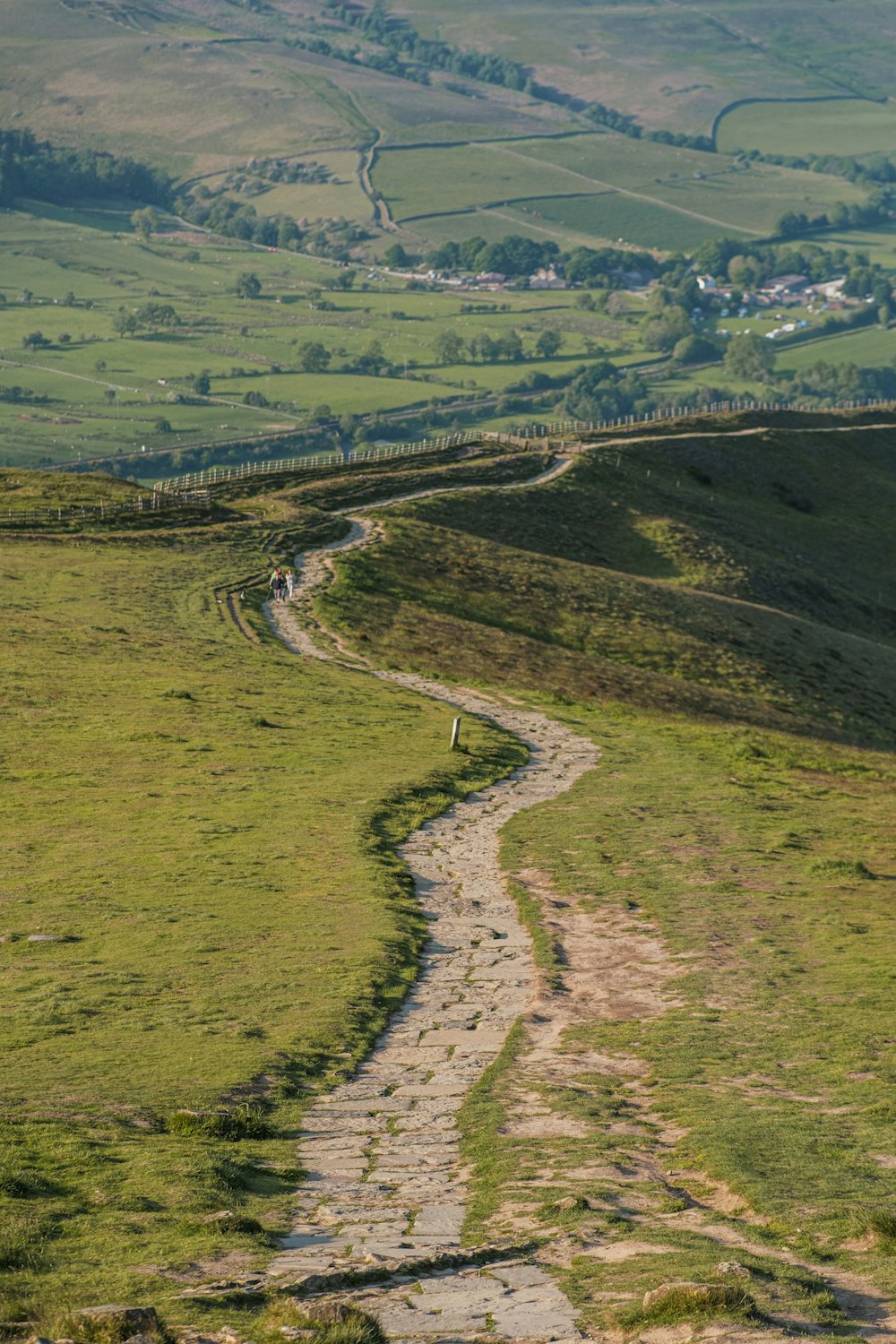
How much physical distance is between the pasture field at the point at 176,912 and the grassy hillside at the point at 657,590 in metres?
11.4

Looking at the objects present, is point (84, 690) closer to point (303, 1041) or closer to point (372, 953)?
point (372, 953)

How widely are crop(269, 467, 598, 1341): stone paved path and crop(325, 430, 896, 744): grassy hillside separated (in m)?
31.0

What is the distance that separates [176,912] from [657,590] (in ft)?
211

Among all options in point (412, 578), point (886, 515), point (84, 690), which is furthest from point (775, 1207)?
point (886, 515)

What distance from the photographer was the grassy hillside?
3024 inches

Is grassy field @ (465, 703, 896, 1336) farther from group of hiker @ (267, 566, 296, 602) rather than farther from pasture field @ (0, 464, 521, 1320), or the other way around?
group of hiker @ (267, 566, 296, 602)

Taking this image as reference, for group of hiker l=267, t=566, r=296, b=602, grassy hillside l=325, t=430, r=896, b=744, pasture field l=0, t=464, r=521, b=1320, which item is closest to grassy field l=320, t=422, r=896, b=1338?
grassy hillside l=325, t=430, r=896, b=744

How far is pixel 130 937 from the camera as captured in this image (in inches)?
1278

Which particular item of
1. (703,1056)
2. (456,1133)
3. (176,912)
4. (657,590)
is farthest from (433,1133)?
(657,590)

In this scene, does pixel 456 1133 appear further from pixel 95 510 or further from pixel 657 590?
pixel 95 510

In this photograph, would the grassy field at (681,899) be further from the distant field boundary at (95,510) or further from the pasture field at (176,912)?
the distant field boundary at (95,510)

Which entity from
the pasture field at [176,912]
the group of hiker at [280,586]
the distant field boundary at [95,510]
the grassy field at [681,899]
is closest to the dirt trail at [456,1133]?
the grassy field at [681,899]

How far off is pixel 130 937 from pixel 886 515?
11861 centimetres

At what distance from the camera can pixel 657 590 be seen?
95.0 meters
